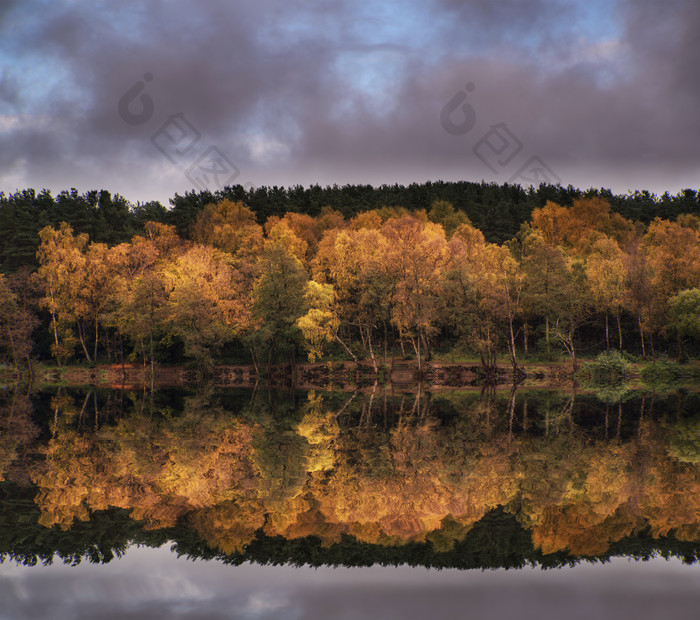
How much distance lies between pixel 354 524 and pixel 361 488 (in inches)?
120

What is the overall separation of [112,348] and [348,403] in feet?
147

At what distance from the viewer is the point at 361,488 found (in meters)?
17.0

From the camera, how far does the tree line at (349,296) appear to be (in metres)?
60.3

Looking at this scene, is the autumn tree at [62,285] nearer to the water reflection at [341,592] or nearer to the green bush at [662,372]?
the green bush at [662,372]

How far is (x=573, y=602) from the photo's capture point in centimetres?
1040

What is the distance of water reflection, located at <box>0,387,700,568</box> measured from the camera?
12852 millimetres

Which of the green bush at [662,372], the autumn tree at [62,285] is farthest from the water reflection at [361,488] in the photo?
the autumn tree at [62,285]

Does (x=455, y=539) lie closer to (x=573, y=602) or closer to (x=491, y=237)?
(x=573, y=602)

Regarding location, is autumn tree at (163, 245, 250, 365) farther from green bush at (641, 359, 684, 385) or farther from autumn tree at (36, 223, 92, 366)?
green bush at (641, 359, 684, 385)

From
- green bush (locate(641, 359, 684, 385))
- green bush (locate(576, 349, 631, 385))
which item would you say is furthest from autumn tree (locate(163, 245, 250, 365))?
green bush (locate(641, 359, 684, 385))

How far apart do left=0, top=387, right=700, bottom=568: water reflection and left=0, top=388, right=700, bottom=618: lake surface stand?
0.06 m

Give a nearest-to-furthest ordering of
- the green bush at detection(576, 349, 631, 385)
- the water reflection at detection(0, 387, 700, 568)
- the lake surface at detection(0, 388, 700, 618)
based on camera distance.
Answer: the lake surface at detection(0, 388, 700, 618), the water reflection at detection(0, 387, 700, 568), the green bush at detection(576, 349, 631, 385)

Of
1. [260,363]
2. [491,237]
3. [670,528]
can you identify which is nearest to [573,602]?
[670,528]

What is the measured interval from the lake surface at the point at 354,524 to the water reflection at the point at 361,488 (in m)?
0.06
